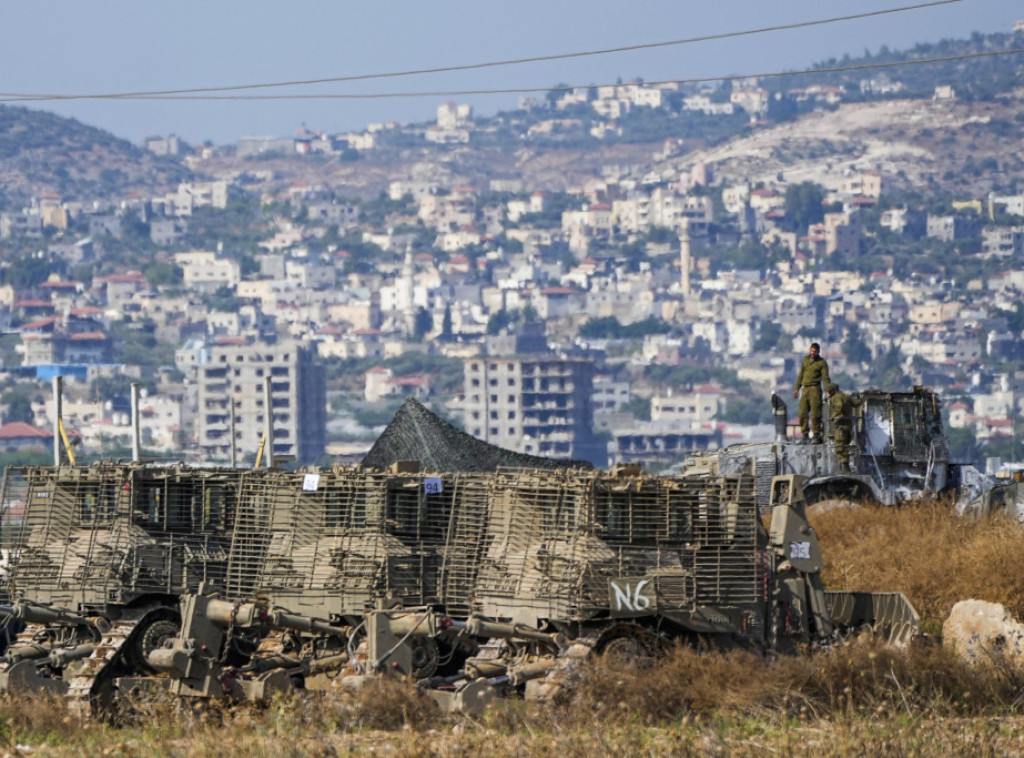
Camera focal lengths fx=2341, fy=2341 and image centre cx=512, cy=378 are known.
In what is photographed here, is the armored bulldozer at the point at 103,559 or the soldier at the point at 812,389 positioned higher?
the soldier at the point at 812,389

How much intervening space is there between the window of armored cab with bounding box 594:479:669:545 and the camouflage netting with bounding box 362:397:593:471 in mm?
12925

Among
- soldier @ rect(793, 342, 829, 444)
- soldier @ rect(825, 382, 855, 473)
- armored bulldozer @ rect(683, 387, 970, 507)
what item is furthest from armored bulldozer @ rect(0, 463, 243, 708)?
soldier @ rect(825, 382, 855, 473)

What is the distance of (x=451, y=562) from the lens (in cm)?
2156

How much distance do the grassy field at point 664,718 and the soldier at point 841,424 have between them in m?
15.0

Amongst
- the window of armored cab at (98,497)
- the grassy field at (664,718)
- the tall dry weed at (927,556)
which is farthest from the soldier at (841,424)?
the window of armored cab at (98,497)

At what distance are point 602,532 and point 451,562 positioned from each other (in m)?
2.09

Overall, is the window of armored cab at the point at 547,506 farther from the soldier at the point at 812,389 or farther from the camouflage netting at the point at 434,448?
the soldier at the point at 812,389

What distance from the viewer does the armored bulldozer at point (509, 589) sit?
19.2 m

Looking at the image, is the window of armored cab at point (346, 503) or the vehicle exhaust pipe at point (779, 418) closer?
the window of armored cab at point (346, 503)

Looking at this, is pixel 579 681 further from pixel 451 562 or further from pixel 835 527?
pixel 835 527

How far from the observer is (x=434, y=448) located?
34031mm

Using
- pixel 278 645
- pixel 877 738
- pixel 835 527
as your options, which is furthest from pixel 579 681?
pixel 835 527

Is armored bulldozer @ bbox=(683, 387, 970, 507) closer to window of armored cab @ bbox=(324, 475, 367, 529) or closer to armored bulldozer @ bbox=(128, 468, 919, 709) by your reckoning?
armored bulldozer @ bbox=(128, 468, 919, 709)

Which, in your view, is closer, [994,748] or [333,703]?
[994,748]
